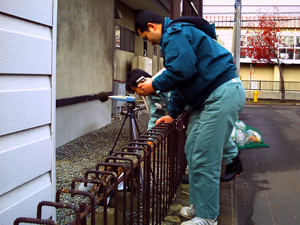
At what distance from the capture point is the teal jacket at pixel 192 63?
2.19 metres

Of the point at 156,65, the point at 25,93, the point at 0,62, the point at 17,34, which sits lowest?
the point at 25,93

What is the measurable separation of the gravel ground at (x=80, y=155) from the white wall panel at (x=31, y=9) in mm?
1891

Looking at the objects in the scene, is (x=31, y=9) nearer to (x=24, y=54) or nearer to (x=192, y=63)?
(x=24, y=54)

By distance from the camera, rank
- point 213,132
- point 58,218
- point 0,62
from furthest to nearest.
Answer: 1. point 58,218
2. point 213,132
3. point 0,62

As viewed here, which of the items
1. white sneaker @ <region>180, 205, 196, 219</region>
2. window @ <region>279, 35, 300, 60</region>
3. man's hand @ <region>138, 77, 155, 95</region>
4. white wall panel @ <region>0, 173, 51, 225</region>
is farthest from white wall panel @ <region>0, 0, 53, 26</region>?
window @ <region>279, 35, 300, 60</region>

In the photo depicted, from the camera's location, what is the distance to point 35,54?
7.09 ft

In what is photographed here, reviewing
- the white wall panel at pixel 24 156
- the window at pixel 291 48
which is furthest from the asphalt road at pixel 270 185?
the window at pixel 291 48

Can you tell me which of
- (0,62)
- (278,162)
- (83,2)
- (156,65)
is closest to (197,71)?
(0,62)

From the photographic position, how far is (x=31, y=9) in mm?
2092

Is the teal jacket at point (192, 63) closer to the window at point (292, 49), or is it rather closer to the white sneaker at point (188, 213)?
the white sneaker at point (188, 213)

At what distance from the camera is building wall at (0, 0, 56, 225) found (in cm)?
191

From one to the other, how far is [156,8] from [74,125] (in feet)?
24.2

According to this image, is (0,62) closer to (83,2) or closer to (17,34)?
(17,34)

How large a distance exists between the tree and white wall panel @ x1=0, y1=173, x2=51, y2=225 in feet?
72.8
